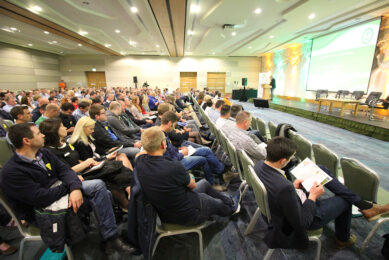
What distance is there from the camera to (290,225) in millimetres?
1234

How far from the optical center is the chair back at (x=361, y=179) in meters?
1.38

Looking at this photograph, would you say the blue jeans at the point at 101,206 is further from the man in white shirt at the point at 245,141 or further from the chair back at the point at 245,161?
the man in white shirt at the point at 245,141

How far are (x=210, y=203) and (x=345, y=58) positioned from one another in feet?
32.8

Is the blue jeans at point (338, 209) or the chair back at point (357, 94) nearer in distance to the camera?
the blue jeans at point (338, 209)

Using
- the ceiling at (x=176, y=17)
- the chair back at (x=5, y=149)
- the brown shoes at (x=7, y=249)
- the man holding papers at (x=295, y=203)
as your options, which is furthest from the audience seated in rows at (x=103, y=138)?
the ceiling at (x=176, y=17)

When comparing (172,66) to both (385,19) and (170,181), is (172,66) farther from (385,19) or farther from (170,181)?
(170,181)

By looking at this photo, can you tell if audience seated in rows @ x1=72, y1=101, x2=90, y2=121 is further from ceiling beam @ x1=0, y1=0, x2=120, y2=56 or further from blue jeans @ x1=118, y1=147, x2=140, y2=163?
ceiling beam @ x1=0, y1=0, x2=120, y2=56

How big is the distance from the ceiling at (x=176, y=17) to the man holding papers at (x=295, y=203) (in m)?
4.89

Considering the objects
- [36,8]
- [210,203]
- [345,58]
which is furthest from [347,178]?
[345,58]

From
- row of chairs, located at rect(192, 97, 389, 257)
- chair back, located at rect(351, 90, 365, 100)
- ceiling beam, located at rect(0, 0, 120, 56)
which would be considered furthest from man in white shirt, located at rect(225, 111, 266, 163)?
chair back, located at rect(351, 90, 365, 100)

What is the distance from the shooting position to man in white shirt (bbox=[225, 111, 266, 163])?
2080 mm

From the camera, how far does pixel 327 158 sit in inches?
71.4

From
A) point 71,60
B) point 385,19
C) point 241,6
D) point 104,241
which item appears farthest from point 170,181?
point 71,60

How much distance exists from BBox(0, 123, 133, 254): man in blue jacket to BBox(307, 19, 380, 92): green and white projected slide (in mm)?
10005
